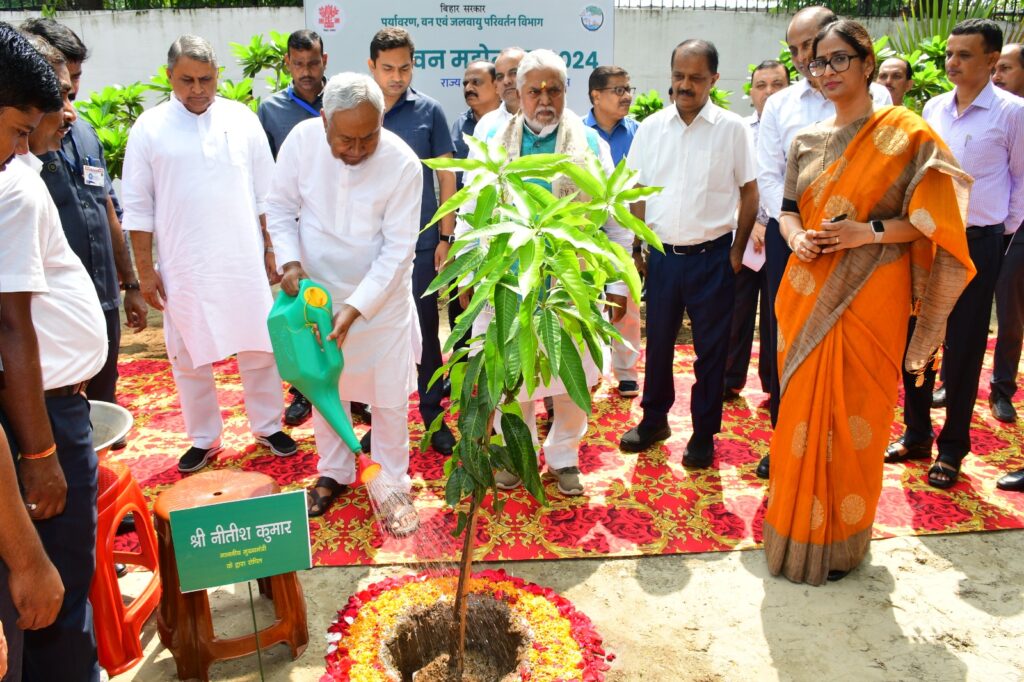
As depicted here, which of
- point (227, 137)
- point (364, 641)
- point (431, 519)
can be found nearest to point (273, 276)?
point (227, 137)

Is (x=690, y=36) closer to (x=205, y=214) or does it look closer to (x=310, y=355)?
(x=205, y=214)

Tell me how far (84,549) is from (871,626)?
2591 millimetres

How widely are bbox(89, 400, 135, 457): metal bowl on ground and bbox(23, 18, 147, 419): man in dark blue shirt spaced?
2.69 feet

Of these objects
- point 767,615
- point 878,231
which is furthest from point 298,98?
point 767,615

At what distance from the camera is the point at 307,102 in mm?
4781

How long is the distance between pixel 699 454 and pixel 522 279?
252 cm

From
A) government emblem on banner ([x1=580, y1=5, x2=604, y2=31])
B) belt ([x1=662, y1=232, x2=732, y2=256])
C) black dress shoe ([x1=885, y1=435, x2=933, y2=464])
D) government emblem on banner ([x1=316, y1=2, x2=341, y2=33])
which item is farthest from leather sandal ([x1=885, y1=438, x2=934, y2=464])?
government emblem on banner ([x1=316, y1=2, x2=341, y2=33])

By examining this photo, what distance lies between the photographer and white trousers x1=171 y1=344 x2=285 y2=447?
4.16 m

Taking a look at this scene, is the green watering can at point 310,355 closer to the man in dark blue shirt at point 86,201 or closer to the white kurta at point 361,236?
the white kurta at point 361,236

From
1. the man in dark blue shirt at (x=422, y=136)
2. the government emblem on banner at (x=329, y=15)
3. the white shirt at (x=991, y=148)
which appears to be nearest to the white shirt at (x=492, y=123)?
the man in dark blue shirt at (x=422, y=136)

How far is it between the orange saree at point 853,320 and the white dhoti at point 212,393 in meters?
2.53

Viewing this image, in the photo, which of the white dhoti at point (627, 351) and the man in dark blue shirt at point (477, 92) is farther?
the man in dark blue shirt at point (477, 92)

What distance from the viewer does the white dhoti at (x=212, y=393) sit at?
4152 millimetres

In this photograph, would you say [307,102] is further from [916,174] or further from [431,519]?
[916,174]
